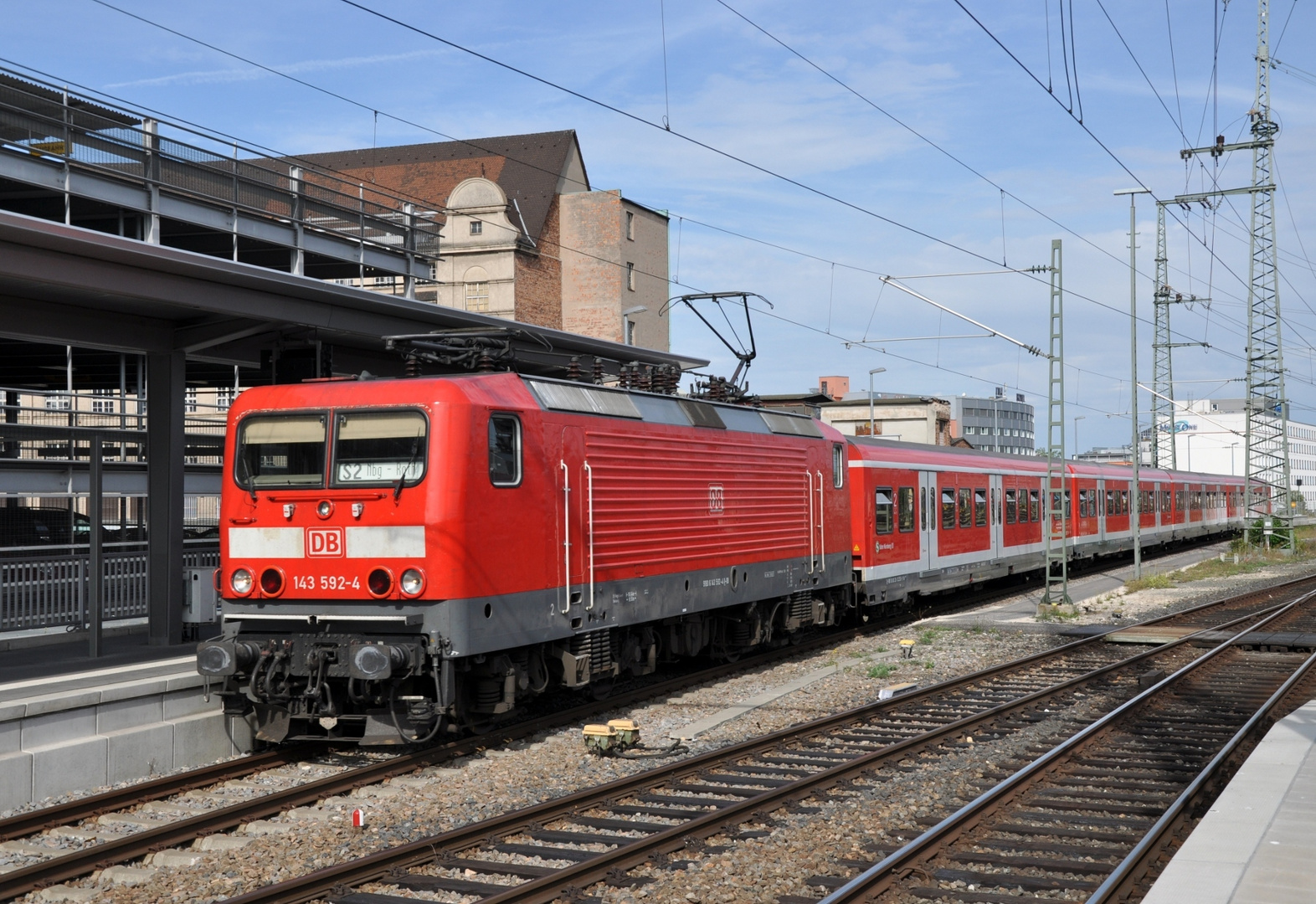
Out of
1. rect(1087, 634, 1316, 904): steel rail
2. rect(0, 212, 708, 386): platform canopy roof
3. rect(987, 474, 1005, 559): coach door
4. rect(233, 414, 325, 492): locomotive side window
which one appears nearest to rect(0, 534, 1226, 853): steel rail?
rect(233, 414, 325, 492): locomotive side window

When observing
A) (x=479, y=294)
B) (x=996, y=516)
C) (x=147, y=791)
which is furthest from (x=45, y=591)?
(x=479, y=294)

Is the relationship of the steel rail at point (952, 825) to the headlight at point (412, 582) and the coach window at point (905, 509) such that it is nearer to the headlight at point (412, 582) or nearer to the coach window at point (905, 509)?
the headlight at point (412, 582)

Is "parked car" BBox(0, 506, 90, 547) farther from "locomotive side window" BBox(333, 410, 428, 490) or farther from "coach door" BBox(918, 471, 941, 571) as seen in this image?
"coach door" BBox(918, 471, 941, 571)

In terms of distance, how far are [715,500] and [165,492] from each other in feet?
20.4

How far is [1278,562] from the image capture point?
3841 cm

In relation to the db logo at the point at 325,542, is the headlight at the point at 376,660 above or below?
below

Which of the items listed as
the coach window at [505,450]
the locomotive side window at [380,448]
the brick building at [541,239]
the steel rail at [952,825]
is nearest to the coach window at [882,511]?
the steel rail at [952,825]

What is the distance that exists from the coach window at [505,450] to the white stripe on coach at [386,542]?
0.89m

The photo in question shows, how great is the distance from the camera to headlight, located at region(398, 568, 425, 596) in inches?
394

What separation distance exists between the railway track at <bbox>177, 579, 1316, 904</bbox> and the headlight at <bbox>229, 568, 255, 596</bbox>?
11.8 ft

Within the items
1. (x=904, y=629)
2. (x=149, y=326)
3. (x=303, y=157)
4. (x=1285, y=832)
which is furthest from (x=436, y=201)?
(x=1285, y=832)

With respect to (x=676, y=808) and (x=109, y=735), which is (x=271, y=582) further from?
(x=676, y=808)

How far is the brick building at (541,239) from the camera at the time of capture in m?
50.0

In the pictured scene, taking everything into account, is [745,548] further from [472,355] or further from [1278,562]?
[1278,562]
